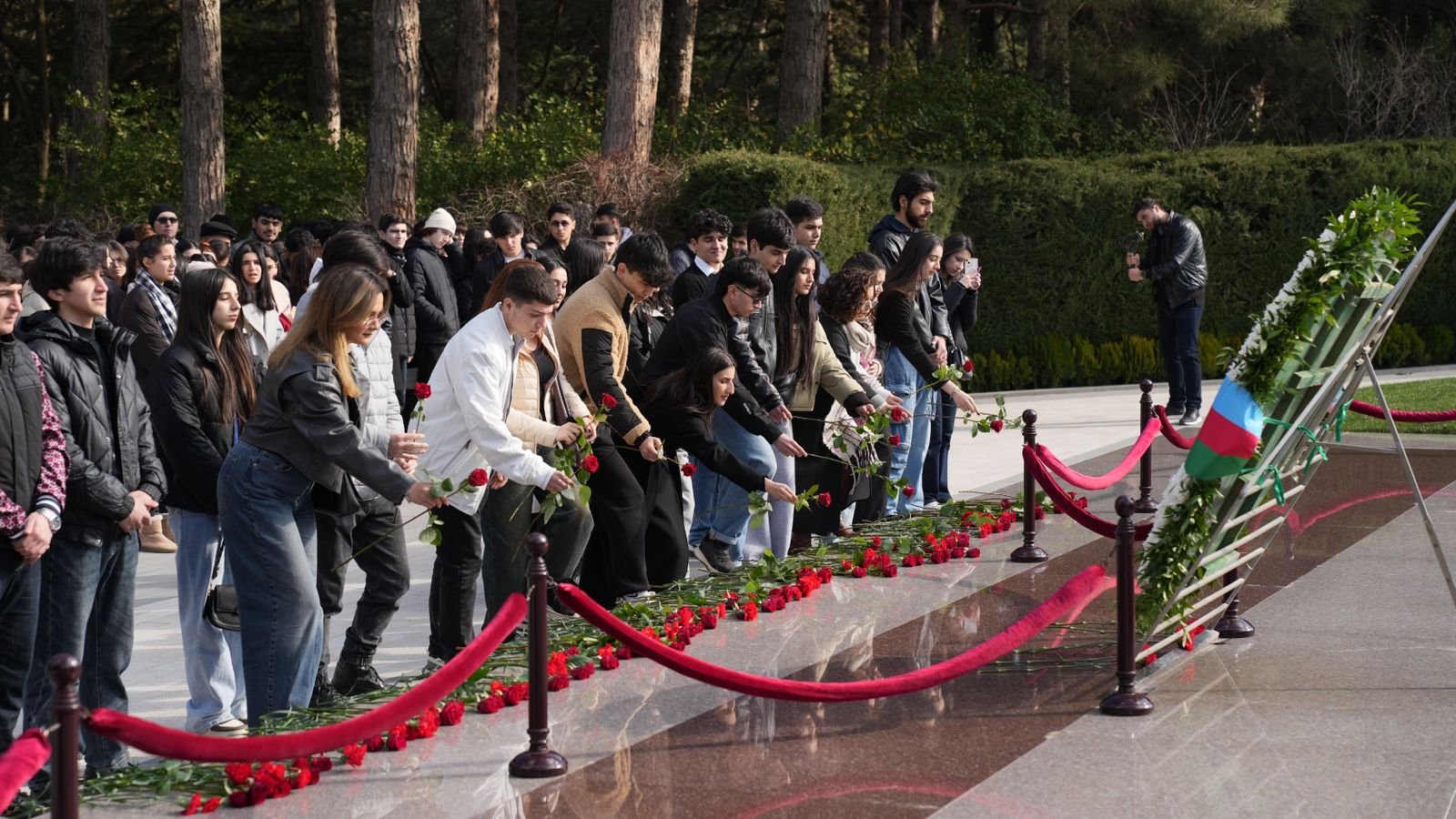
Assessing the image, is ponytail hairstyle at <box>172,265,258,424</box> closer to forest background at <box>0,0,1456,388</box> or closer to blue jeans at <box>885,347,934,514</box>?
blue jeans at <box>885,347,934,514</box>

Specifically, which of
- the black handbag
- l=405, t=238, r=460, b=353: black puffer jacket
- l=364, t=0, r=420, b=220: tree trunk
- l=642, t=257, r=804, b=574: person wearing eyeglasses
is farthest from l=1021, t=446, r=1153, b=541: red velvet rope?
l=364, t=0, r=420, b=220: tree trunk

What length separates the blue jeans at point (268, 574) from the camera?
224 inches

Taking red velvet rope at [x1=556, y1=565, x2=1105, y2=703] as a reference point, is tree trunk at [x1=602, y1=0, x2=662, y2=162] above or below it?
above

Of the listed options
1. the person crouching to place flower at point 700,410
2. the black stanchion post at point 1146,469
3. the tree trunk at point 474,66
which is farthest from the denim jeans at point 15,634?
A: the tree trunk at point 474,66

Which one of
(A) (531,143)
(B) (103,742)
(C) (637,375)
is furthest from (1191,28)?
(B) (103,742)

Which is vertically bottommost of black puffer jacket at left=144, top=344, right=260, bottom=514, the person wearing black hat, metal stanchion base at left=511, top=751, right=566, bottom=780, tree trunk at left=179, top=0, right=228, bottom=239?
metal stanchion base at left=511, top=751, right=566, bottom=780

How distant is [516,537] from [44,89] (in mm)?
30762

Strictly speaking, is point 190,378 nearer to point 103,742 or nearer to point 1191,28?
point 103,742

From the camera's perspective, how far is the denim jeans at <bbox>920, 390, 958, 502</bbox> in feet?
34.0

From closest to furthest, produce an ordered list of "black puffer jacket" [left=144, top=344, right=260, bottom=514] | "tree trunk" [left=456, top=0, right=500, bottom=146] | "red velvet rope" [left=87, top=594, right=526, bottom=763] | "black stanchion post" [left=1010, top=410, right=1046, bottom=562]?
"red velvet rope" [left=87, top=594, right=526, bottom=763] → "black puffer jacket" [left=144, top=344, right=260, bottom=514] → "black stanchion post" [left=1010, top=410, right=1046, bottom=562] → "tree trunk" [left=456, top=0, right=500, bottom=146]

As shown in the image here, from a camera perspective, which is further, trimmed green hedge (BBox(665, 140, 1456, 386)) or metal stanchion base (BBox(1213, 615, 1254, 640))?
trimmed green hedge (BBox(665, 140, 1456, 386))

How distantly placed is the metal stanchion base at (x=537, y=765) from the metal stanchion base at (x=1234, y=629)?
3.26 metres

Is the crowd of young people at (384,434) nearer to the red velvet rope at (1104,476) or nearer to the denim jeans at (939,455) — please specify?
the denim jeans at (939,455)

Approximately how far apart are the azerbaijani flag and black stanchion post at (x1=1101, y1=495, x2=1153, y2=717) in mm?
351
